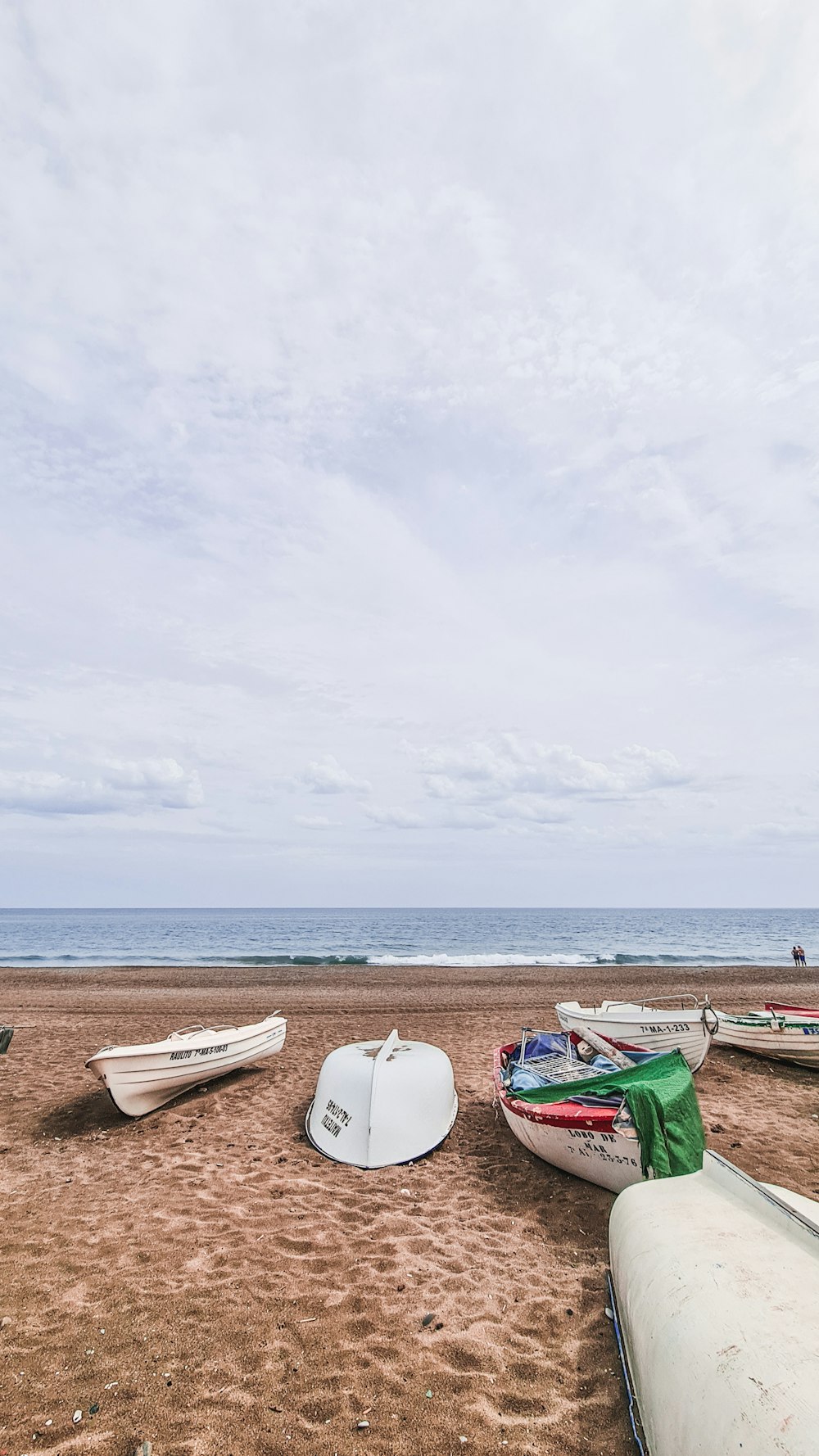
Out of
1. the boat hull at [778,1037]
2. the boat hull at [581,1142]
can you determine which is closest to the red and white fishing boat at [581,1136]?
the boat hull at [581,1142]

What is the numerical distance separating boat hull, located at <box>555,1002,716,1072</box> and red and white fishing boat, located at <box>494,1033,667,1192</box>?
315 cm

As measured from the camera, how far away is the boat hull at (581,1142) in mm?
6415

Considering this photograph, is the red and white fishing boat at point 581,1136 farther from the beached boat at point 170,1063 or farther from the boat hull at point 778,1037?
the boat hull at point 778,1037

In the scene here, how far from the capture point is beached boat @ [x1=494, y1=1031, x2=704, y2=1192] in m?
6.27

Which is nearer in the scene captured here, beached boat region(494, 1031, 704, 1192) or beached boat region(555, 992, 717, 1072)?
beached boat region(494, 1031, 704, 1192)

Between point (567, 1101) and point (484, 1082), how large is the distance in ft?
13.8

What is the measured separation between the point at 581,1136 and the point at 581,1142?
0.30 feet

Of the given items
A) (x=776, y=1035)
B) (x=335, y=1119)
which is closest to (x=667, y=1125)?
(x=335, y=1119)

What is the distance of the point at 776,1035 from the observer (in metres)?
11.9

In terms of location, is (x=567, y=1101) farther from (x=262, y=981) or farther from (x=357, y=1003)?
(x=262, y=981)

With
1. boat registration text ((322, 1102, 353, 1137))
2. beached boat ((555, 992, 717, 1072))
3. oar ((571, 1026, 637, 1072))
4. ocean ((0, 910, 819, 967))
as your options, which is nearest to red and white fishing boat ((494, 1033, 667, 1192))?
oar ((571, 1026, 637, 1072))

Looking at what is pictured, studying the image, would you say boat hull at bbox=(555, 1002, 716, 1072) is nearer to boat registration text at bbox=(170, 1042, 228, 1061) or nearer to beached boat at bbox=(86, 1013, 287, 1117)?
beached boat at bbox=(86, 1013, 287, 1117)

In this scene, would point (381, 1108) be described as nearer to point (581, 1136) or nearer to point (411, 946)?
point (581, 1136)

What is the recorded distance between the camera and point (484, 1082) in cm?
1102
